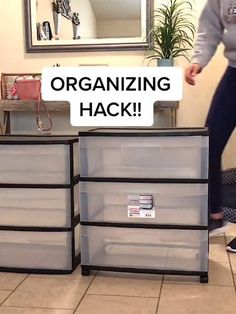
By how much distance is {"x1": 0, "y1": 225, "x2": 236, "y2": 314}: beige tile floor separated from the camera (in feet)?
4.69

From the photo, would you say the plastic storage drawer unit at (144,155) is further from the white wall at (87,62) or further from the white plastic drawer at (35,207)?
the white wall at (87,62)

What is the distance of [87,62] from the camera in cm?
306

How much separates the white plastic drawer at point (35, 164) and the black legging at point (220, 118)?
0.56m

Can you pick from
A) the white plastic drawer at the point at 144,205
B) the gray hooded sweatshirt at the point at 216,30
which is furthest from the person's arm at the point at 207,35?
the white plastic drawer at the point at 144,205

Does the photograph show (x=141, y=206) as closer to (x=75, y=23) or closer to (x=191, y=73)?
(x=191, y=73)

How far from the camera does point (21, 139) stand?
1.77m

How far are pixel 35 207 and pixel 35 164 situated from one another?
16cm

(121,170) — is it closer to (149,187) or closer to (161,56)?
(149,187)

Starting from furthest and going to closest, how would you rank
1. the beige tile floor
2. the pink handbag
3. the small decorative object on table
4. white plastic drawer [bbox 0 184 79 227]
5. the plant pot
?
1. the small decorative object on table
2. the pink handbag
3. the plant pot
4. white plastic drawer [bbox 0 184 79 227]
5. the beige tile floor

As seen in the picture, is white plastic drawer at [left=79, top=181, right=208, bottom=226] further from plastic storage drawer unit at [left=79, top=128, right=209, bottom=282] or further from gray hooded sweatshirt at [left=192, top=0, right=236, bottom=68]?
gray hooded sweatshirt at [left=192, top=0, right=236, bottom=68]

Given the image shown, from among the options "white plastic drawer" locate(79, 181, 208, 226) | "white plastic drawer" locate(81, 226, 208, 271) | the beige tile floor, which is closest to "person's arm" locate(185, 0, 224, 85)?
"white plastic drawer" locate(79, 181, 208, 226)

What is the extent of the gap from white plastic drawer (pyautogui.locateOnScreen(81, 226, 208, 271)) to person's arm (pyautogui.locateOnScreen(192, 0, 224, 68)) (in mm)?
699

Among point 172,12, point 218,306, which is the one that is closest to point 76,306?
point 218,306

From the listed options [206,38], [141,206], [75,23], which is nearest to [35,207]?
[141,206]
